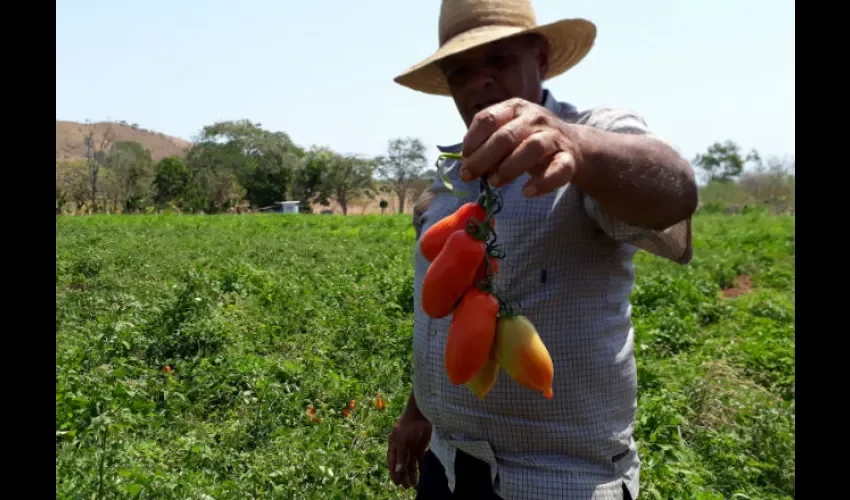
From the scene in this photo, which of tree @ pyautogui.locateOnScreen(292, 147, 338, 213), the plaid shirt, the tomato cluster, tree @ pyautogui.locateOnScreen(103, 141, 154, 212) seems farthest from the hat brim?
tree @ pyautogui.locateOnScreen(292, 147, 338, 213)

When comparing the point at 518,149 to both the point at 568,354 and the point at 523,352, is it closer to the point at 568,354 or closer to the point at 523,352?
the point at 523,352

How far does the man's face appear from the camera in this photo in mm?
1970

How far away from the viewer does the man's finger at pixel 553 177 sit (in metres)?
1.17

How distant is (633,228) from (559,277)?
0.24 m

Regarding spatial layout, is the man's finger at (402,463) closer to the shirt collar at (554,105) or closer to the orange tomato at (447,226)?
the orange tomato at (447,226)

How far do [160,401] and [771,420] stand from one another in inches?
168

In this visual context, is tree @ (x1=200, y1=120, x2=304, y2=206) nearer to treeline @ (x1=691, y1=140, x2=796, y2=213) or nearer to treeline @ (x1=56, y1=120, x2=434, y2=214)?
treeline @ (x1=56, y1=120, x2=434, y2=214)

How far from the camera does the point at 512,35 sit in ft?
6.19

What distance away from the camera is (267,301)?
791cm

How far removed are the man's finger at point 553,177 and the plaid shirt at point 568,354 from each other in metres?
0.45

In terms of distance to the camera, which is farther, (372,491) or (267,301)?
(267,301)

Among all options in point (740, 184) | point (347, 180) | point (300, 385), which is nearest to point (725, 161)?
point (740, 184)
